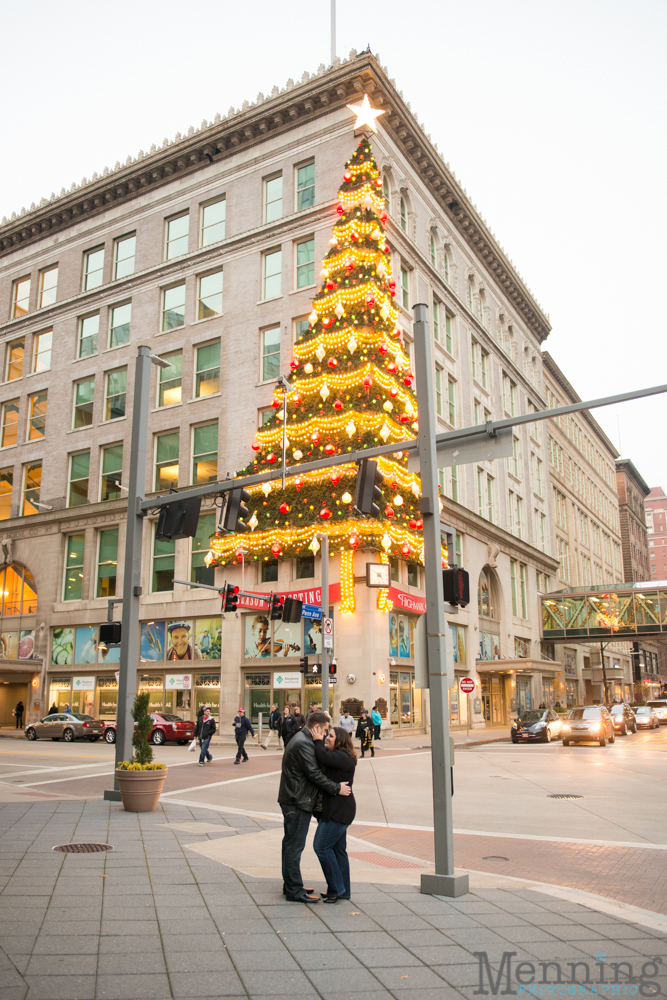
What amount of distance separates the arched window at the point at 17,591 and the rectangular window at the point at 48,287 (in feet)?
55.5

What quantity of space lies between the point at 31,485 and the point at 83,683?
1316 centimetres

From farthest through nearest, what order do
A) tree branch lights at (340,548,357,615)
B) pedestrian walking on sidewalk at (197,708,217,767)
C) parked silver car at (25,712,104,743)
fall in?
parked silver car at (25,712,104,743), tree branch lights at (340,548,357,615), pedestrian walking on sidewalk at (197,708,217,767)

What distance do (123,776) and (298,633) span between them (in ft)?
66.8

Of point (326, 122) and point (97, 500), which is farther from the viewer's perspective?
point (97, 500)

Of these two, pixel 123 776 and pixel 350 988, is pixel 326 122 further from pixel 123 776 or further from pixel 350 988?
pixel 350 988

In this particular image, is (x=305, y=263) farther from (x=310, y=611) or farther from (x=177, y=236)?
(x=310, y=611)

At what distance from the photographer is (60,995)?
4.96 m

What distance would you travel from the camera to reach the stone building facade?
3588cm

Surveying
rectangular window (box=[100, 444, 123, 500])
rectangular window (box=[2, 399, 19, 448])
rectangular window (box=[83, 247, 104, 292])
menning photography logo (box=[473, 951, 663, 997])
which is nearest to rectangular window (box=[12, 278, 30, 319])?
rectangular window (box=[83, 247, 104, 292])

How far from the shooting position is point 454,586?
9445mm

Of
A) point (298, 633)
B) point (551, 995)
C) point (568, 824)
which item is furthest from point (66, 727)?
point (551, 995)

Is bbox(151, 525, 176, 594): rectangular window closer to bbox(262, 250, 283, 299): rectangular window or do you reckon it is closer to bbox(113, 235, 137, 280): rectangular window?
bbox(262, 250, 283, 299): rectangular window

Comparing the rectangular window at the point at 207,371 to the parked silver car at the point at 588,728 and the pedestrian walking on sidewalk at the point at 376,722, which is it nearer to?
the pedestrian walking on sidewalk at the point at 376,722

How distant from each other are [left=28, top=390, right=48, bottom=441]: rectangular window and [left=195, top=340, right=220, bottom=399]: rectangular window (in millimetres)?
12089
